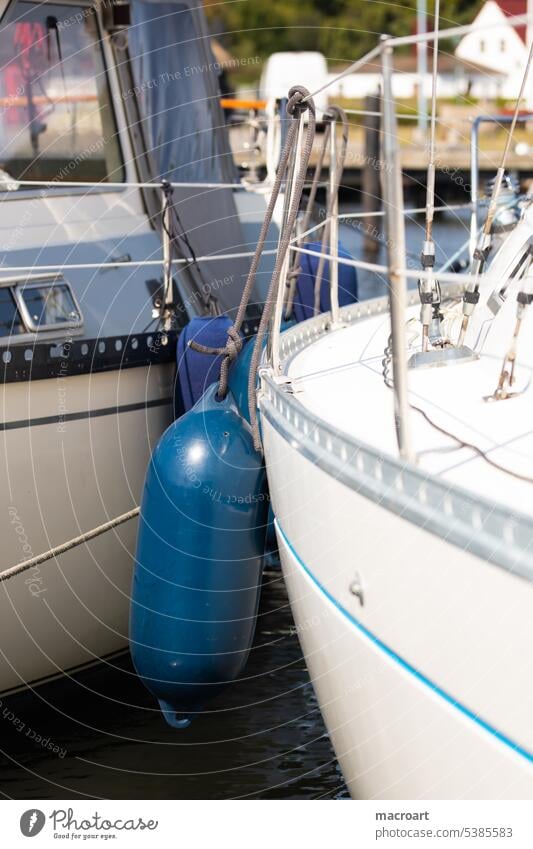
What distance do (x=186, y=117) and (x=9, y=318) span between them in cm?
212

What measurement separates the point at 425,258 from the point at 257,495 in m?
1.05

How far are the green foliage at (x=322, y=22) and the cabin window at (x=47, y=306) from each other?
129ft

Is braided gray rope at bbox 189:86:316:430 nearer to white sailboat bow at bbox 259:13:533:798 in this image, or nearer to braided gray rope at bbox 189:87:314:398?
braided gray rope at bbox 189:87:314:398

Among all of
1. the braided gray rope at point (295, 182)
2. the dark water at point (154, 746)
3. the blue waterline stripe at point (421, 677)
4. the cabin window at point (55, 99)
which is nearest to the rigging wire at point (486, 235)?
the braided gray rope at point (295, 182)

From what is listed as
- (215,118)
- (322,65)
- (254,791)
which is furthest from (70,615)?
(322,65)

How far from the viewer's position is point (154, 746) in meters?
4.91

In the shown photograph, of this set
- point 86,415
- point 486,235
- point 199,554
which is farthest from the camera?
point 86,415

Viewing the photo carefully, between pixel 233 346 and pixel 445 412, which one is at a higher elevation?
pixel 445 412

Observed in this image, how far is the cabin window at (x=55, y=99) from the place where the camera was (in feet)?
19.0

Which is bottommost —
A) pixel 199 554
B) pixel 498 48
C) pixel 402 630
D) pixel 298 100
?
pixel 498 48

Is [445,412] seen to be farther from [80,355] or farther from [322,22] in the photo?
[322,22]

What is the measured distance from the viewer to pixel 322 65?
21.0m

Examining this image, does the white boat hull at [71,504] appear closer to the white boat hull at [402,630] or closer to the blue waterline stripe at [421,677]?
the white boat hull at [402,630]
